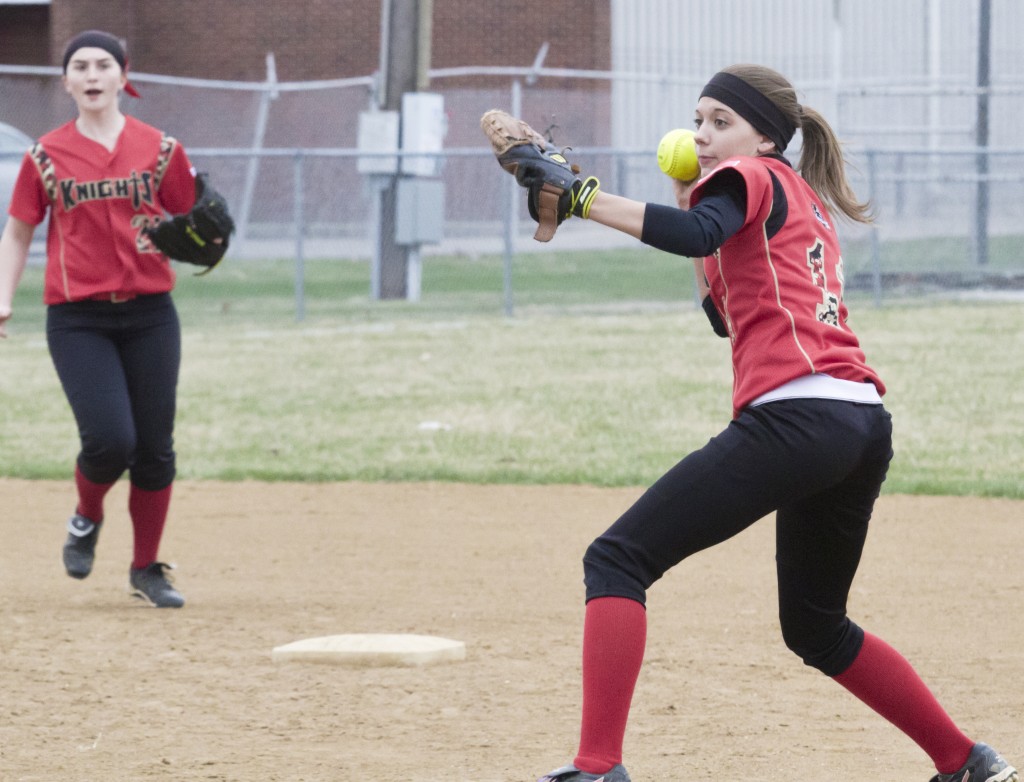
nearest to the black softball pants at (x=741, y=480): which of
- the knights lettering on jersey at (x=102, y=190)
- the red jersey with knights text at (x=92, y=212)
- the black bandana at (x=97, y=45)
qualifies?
the red jersey with knights text at (x=92, y=212)

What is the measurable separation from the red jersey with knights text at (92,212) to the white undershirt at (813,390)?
2891 millimetres

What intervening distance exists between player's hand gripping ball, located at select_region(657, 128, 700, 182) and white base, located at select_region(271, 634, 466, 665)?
1.97 meters

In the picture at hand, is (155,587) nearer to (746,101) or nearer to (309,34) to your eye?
(746,101)

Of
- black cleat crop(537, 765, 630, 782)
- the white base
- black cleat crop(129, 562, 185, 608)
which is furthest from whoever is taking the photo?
black cleat crop(129, 562, 185, 608)

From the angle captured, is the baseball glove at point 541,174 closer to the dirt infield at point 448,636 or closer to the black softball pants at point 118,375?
the dirt infield at point 448,636

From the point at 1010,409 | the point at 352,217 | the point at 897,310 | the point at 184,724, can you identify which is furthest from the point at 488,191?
the point at 184,724

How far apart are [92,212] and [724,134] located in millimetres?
2795

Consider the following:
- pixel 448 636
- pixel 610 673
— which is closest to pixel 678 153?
pixel 610 673

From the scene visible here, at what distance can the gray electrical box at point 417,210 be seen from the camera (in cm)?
1553

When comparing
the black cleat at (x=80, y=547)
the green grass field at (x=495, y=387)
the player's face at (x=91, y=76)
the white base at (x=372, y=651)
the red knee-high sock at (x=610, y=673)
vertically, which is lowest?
the green grass field at (x=495, y=387)

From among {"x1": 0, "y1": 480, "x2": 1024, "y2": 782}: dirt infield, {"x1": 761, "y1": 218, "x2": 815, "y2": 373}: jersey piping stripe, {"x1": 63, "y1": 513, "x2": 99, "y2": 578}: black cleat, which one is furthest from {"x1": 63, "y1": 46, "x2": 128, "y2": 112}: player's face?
{"x1": 761, "y1": 218, "x2": 815, "y2": 373}: jersey piping stripe

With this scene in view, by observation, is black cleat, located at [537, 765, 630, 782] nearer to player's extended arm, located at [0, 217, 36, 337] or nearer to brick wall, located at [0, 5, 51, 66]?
player's extended arm, located at [0, 217, 36, 337]

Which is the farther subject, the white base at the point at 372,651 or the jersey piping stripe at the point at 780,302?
the white base at the point at 372,651

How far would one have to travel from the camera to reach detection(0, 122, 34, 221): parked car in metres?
16.0
